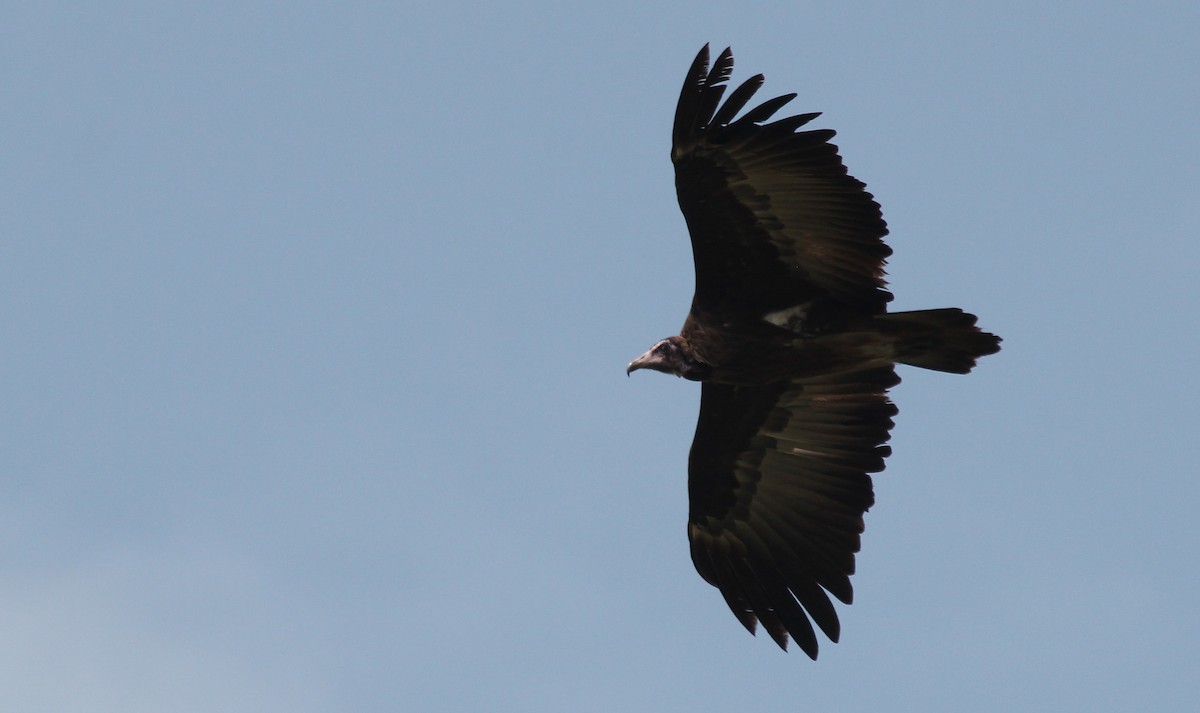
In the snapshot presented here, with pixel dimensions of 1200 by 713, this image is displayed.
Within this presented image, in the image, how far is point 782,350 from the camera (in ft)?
49.2

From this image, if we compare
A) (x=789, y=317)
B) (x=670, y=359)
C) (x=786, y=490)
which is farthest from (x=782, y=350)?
(x=786, y=490)

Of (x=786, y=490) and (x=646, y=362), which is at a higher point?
(x=646, y=362)

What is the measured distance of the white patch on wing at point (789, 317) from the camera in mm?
14891

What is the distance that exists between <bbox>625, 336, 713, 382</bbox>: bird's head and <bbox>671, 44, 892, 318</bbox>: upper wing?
414 millimetres

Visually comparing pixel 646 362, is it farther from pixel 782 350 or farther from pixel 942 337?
pixel 942 337

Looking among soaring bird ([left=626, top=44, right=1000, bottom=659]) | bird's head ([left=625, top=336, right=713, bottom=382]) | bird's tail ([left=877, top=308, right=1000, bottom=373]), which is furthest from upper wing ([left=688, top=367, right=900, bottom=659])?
bird's head ([left=625, top=336, right=713, bottom=382])

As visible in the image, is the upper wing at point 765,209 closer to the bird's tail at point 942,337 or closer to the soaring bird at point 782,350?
the soaring bird at point 782,350

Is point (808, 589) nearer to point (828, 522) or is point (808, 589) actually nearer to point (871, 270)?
point (828, 522)

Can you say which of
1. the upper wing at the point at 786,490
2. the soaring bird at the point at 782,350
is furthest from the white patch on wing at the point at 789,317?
the upper wing at the point at 786,490

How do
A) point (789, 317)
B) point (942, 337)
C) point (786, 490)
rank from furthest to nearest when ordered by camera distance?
point (786, 490) → point (789, 317) → point (942, 337)

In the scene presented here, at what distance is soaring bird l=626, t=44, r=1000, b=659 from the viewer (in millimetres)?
13969

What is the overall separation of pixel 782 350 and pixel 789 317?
0.29 metres

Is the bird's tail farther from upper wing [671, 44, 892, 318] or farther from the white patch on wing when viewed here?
the white patch on wing

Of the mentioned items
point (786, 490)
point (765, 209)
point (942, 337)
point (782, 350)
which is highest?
point (765, 209)
